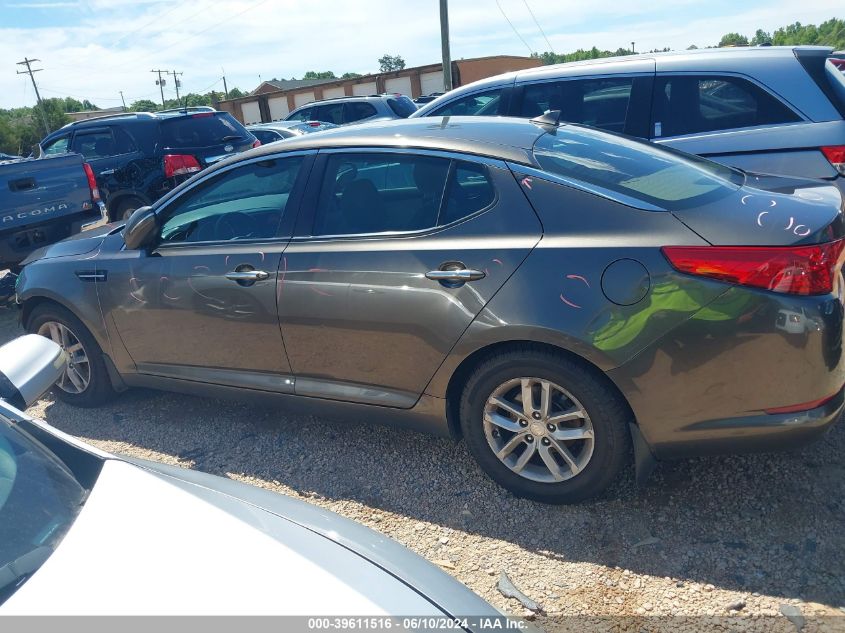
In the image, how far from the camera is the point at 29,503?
70.3 inches

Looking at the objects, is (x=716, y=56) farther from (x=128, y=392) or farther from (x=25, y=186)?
(x=25, y=186)

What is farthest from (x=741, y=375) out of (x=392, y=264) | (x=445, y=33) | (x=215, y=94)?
(x=215, y=94)

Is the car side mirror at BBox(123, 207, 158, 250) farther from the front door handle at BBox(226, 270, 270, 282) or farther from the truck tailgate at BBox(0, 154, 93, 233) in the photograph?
the truck tailgate at BBox(0, 154, 93, 233)

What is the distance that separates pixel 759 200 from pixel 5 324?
6807 mm

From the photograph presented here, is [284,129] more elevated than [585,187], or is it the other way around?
[585,187]

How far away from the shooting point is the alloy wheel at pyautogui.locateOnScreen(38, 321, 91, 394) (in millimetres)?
4434

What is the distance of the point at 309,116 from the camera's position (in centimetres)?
1795

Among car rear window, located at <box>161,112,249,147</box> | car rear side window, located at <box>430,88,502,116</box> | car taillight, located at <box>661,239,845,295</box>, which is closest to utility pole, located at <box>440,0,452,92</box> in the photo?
car rear window, located at <box>161,112,249,147</box>

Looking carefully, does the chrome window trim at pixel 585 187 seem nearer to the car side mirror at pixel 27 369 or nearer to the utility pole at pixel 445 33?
the car side mirror at pixel 27 369

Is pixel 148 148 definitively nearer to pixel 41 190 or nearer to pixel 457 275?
pixel 41 190

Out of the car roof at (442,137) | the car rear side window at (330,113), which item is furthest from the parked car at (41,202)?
the car rear side window at (330,113)

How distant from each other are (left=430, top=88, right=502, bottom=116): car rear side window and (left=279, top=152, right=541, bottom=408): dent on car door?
2.95 meters

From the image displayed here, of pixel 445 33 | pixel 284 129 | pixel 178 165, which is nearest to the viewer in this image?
pixel 178 165

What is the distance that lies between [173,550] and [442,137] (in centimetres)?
228
